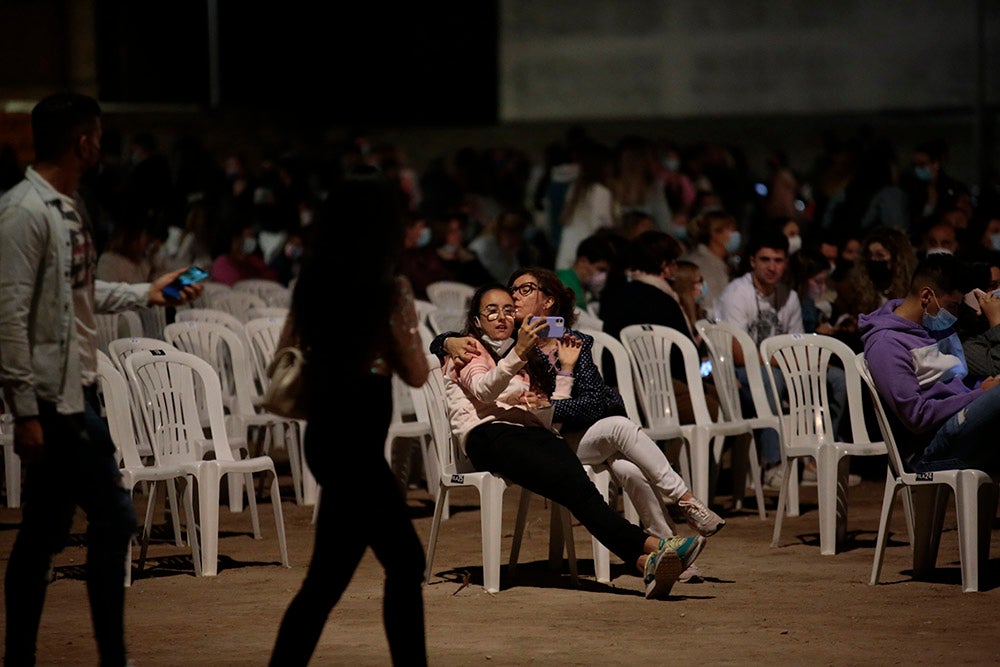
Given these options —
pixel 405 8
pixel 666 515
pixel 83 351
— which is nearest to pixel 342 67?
pixel 405 8

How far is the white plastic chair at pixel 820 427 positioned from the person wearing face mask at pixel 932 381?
0.69 metres

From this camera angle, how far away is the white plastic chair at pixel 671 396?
8648mm

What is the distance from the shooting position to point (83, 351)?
16.6ft

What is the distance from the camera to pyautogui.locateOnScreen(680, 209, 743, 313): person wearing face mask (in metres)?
11.2

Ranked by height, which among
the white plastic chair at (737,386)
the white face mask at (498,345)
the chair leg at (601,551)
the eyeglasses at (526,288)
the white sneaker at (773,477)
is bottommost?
the white sneaker at (773,477)

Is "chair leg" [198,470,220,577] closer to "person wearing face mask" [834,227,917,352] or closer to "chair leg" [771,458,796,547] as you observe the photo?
"chair leg" [771,458,796,547]

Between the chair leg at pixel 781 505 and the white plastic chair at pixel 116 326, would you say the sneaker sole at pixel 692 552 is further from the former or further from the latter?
the white plastic chair at pixel 116 326

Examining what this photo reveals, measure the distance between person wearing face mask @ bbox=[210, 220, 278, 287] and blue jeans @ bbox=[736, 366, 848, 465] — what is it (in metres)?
4.46

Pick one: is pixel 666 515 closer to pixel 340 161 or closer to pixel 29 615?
pixel 29 615

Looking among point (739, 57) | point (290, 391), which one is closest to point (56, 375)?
point (290, 391)

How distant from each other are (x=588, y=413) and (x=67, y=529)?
2.72 m

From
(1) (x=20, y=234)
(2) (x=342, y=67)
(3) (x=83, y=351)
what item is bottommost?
(3) (x=83, y=351)

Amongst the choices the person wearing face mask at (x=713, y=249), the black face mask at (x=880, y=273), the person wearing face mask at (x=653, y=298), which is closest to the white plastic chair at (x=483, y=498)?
the person wearing face mask at (x=653, y=298)

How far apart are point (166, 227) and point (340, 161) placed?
5.18 meters
